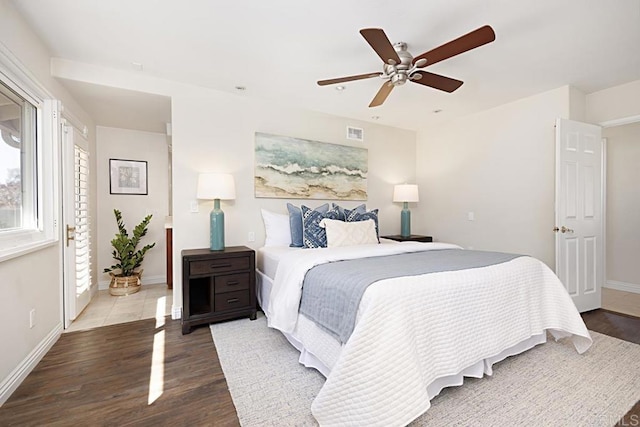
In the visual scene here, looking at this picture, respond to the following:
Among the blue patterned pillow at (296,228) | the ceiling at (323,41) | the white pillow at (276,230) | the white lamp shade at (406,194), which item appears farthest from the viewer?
the white lamp shade at (406,194)

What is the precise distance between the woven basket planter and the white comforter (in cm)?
268

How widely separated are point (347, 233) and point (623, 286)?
4.25 metres

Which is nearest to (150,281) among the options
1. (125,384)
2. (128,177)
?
(128,177)

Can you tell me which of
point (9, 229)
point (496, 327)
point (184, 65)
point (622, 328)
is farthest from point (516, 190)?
point (9, 229)

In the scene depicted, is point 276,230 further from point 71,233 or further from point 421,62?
point 421,62

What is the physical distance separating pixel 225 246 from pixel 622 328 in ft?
13.5

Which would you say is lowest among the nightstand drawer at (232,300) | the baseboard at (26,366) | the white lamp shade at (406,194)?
the baseboard at (26,366)

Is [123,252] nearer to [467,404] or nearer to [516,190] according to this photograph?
[467,404]

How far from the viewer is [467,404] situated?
1.73 m

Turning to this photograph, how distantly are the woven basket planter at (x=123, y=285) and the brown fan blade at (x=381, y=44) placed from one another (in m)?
4.15

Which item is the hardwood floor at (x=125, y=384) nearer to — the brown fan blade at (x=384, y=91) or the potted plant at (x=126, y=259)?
the potted plant at (x=126, y=259)

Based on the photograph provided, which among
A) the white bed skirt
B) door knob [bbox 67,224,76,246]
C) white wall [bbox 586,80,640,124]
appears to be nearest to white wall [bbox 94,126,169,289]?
door knob [bbox 67,224,76,246]

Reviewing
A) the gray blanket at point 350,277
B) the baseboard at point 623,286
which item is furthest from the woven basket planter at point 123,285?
the baseboard at point 623,286

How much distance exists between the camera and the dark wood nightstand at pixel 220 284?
279 centimetres
